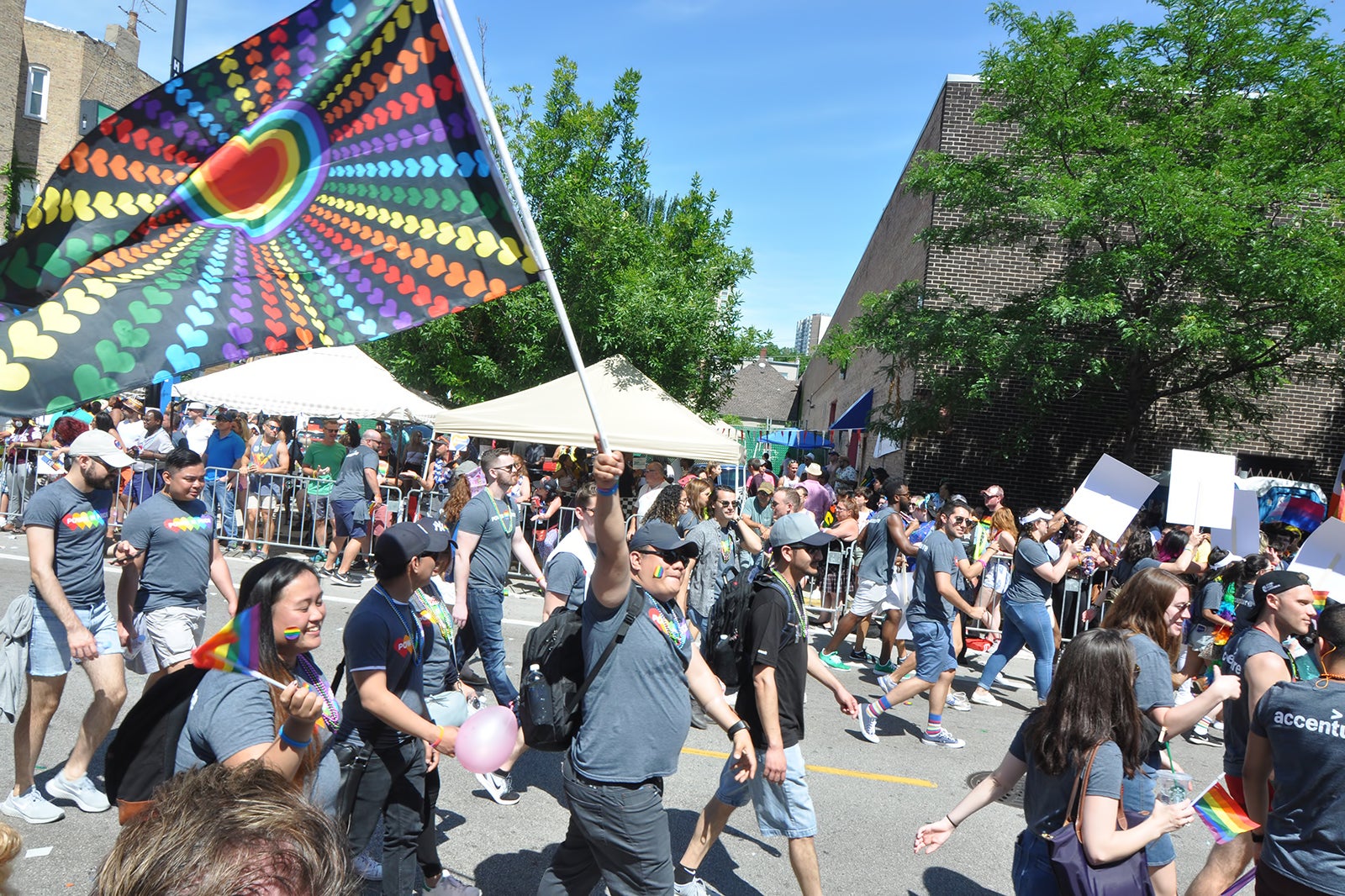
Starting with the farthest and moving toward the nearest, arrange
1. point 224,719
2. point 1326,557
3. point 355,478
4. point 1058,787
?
1. point 355,478
2. point 1326,557
3. point 1058,787
4. point 224,719

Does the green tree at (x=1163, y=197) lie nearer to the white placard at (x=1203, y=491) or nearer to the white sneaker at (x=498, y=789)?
the white placard at (x=1203, y=491)

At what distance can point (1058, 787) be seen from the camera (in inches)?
125

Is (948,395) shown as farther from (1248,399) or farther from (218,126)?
(218,126)

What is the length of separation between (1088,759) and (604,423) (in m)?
9.80

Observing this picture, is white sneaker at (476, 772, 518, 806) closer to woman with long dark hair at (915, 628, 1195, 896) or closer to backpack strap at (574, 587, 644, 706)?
backpack strap at (574, 587, 644, 706)

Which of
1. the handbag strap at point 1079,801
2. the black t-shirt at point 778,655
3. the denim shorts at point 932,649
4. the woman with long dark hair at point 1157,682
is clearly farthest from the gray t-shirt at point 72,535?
the denim shorts at point 932,649

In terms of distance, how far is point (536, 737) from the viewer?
3.39 metres

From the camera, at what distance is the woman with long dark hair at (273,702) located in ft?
9.22

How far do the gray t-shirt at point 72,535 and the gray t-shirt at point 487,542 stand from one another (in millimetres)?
2161

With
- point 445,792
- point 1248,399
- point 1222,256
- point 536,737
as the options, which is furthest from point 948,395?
point 536,737

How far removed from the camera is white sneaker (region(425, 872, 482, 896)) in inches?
157

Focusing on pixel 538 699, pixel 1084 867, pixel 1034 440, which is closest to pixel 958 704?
pixel 1084 867

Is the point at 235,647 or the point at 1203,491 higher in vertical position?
the point at 1203,491

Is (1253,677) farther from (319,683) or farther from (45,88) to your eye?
(45,88)
